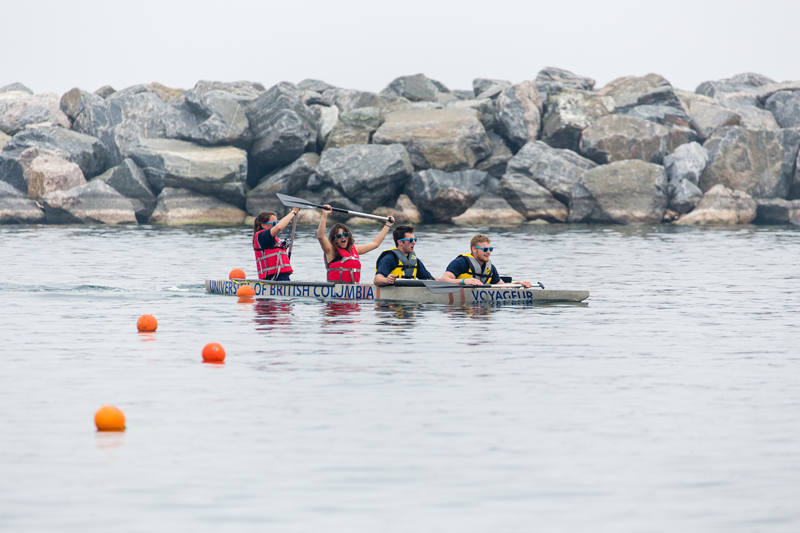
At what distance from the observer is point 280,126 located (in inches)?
A: 2126

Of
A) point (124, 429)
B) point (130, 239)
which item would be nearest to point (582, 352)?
point (124, 429)

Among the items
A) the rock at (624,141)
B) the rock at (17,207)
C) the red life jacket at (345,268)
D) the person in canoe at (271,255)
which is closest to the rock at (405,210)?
the rock at (624,141)

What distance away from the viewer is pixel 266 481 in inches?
279

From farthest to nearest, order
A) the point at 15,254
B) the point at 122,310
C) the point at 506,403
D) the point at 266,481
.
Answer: the point at 15,254
the point at 122,310
the point at 506,403
the point at 266,481

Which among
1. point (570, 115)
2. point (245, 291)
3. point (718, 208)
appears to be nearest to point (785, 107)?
point (718, 208)

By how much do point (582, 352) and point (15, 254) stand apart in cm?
2451

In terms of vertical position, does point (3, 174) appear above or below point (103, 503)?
above

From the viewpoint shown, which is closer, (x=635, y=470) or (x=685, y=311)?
(x=635, y=470)

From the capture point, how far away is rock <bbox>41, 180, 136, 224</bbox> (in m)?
53.7

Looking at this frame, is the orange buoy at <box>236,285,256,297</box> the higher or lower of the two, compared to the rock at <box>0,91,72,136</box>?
lower

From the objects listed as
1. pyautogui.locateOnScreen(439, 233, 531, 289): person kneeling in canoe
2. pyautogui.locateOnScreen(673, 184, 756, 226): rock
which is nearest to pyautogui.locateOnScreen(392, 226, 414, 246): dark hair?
pyautogui.locateOnScreen(439, 233, 531, 289): person kneeling in canoe

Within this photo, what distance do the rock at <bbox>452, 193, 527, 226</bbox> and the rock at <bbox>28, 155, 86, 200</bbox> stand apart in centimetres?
2107

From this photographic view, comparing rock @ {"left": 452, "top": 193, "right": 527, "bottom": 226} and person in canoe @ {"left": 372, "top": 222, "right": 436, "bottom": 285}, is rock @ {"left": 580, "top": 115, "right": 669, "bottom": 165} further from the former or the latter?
person in canoe @ {"left": 372, "top": 222, "right": 436, "bottom": 285}

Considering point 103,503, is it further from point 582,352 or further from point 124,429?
point 582,352
